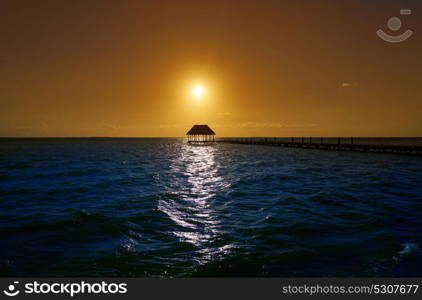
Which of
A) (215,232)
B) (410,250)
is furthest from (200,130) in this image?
(410,250)

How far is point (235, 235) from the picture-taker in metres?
8.55

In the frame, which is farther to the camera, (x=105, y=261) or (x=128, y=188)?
(x=128, y=188)

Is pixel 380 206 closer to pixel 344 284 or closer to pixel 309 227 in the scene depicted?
pixel 309 227

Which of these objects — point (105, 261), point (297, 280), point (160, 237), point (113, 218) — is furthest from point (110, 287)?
point (113, 218)

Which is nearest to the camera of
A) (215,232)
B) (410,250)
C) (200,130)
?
(410,250)

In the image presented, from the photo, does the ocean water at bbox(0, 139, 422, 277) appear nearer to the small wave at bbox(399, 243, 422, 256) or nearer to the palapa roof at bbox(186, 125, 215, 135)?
the small wave at bbox(399, 243, 422, 256)

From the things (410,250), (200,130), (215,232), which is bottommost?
(215,232)

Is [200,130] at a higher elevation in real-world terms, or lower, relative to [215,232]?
higher

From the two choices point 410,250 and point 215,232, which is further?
point 215,232

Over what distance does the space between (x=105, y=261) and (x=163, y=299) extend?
2795mm

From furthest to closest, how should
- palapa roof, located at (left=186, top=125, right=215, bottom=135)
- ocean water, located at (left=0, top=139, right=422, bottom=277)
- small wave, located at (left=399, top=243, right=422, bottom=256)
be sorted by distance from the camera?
palapa roof, located at (left=186, top=125, right=215, bottom=135) < small wave, located at (left=399, top=243, right=422, bottom=256) < ocean water, located at (left=0, top=139, right=422, bottom=277)

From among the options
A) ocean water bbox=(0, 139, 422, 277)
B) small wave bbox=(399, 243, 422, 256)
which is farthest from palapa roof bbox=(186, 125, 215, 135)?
small wave bbox=(399, 243, 422, 256)

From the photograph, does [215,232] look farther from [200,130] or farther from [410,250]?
[200,130]

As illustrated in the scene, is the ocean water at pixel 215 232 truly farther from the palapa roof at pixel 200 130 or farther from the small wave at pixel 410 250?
the palapa roof at pixel 200 130
